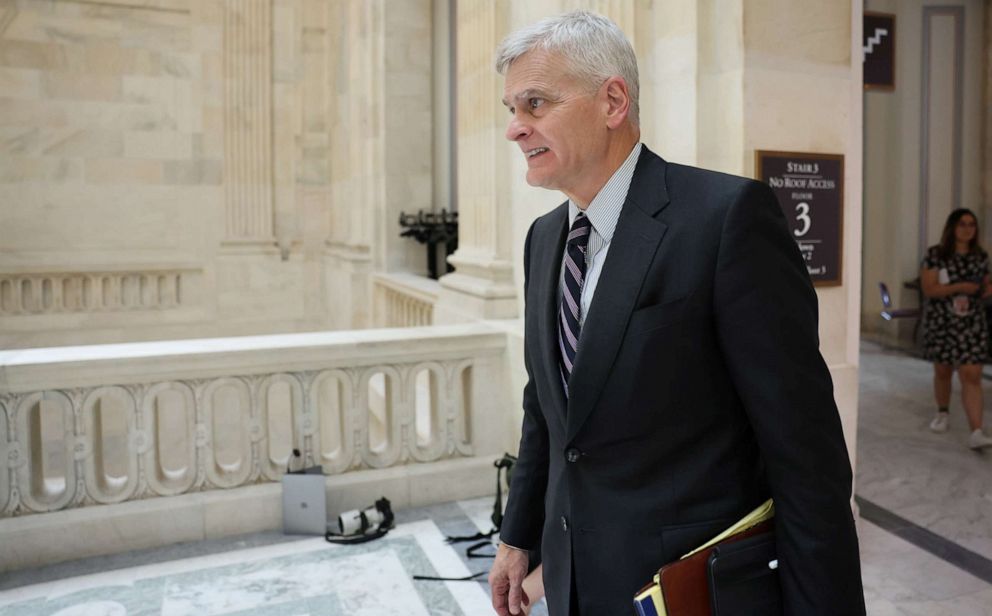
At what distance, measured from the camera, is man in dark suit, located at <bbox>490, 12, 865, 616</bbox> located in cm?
130

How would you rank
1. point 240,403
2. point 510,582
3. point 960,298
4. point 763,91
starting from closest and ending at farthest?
A: point 510,582, point 763,91, point 240,403, point 960,298

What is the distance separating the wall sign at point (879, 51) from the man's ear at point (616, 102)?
10.9 ft

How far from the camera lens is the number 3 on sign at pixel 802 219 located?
3598mm

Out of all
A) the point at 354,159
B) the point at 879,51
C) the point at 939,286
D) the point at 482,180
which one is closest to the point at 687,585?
the point at 879,51

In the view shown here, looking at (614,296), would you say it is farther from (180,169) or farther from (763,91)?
(180,169)

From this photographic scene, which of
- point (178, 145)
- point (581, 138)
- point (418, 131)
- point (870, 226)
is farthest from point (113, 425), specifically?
point (870, 226)

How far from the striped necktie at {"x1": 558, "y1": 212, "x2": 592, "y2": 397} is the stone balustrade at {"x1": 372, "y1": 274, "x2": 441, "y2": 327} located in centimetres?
488

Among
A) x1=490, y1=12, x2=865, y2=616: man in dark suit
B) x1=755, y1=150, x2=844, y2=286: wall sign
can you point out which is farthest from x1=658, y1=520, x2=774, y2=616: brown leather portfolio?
x1=755, y1=150, x2=844, y2=286: wall sign

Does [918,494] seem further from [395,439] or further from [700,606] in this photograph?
[700,606]

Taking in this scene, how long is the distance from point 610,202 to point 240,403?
3321 mm

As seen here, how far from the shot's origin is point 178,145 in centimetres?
1075

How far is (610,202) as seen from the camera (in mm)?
1485

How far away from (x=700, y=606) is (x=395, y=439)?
3.51 m

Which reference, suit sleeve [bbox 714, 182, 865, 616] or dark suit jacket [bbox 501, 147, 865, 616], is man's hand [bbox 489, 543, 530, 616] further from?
suit sleeve [bbox 714, 182, 865, 616]
